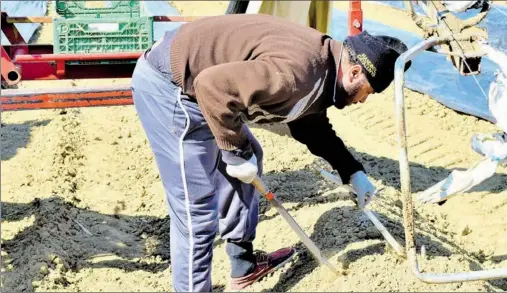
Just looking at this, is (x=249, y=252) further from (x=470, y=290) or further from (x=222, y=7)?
(x=222, y=7)

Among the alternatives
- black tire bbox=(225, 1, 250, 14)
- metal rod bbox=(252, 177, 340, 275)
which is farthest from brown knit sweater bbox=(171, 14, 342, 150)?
black tire bbox=(225, 1, 250, 14)

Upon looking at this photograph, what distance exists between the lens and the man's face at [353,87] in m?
2.49

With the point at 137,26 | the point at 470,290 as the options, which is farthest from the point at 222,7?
the point at 470,290

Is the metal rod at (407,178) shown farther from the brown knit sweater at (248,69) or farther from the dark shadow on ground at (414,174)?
the dark shadow on ground at (414,174)

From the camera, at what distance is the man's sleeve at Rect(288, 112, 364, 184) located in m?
3.02

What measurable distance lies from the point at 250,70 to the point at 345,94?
41cm

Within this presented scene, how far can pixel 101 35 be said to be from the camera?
4699mm

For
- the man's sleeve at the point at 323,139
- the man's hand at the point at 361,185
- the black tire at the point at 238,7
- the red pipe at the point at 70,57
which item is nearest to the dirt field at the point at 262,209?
the man's hand at the point at 361,185

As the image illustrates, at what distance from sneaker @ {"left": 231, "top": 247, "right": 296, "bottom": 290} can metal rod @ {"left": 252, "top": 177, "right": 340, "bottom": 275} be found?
23cm

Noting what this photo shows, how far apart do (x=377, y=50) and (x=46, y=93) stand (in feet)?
5.93

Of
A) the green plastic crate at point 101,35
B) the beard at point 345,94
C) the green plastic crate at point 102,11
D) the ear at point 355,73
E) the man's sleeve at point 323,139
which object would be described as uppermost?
the ear at point 355,73

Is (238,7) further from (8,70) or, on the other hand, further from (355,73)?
(355,73)

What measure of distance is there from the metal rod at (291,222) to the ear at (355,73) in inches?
26.7

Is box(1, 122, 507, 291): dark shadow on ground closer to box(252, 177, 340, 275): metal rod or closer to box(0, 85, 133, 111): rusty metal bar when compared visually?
box(252, 177, 340, 275): metal rod
